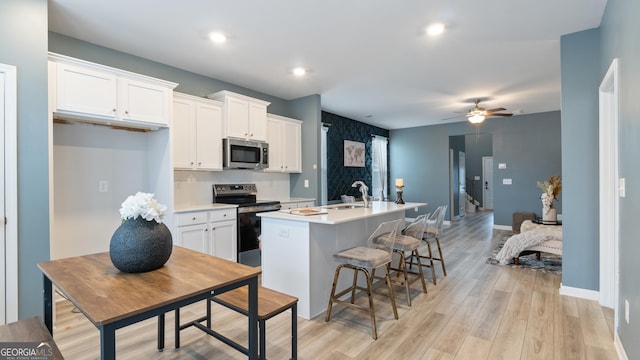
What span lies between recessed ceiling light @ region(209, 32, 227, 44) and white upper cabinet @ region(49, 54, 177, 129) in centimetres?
74

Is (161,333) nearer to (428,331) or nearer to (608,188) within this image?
(428,331)

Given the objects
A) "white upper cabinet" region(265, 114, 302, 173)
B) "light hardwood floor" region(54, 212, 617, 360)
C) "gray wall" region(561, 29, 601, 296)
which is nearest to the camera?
"light hardwood floor" region(54, 212, 617, 360)

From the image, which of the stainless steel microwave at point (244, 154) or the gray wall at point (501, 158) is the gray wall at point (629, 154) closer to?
the stainless steel microwave at point (244, 154)

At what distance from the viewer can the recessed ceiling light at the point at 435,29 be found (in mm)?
2852

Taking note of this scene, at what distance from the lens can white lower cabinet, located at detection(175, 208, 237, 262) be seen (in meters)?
3.49

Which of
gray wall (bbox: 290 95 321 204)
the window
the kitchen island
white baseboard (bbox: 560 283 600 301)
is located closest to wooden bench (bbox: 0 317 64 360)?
the kitchen island

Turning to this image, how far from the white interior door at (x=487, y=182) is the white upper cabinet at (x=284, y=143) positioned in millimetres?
8444

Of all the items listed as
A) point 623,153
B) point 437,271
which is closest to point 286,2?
point 623,153

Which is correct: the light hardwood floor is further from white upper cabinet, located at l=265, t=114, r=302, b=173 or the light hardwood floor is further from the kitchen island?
white upper cabinet, located at l=265, t=114, r=302, b=173

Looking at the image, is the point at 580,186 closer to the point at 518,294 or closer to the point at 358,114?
the point at 518,294

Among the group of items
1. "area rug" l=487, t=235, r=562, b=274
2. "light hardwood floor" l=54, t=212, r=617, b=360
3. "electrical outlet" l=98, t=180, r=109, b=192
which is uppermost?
"electrical outlet" l=98, t=180, r=109, b=192

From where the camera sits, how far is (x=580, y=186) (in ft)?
9.99

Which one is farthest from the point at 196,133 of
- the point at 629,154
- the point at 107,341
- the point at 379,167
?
→ the point at 379,167

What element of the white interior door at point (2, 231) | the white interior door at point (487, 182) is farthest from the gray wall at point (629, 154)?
the white interior door at point (487, 182)
